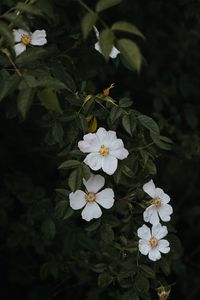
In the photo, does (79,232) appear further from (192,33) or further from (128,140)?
(192,33)

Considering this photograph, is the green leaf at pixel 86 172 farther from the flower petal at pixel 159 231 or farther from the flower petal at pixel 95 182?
the flower petal at pixel 159 231

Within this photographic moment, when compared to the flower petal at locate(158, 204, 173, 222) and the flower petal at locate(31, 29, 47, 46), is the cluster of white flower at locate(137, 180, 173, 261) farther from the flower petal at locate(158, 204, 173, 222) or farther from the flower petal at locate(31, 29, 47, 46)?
the flower petal at locate(31, 29, 47, 46)

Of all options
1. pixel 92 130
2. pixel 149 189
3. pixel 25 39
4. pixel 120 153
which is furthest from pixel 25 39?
pixel 149 189

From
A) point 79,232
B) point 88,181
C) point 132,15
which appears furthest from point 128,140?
point 132,15

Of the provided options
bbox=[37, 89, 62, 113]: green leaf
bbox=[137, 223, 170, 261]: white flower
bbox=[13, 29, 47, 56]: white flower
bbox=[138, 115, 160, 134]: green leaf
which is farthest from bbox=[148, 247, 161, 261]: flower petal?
bbox=[13, 29, 47, 56]: white flower

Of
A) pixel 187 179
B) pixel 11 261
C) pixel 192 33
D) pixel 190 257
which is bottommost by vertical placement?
pixel 190 257
